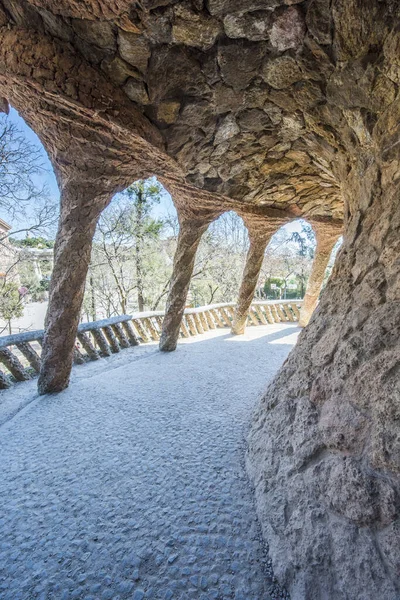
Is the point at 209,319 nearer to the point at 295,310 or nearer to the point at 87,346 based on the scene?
the point at 295,310

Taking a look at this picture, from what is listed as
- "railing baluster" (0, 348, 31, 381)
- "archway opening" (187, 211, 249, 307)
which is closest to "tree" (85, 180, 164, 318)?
"archway opening" (187, 211, 249, 307)

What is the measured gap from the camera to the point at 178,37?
1479mm

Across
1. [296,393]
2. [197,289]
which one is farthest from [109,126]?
[197,289]

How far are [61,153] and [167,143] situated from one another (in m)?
0.97

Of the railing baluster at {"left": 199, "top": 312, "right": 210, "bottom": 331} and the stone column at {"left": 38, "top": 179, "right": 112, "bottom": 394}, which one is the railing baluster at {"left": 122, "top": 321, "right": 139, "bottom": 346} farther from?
the stone column at {"left": 38, "top": 179, "right": 112, "bottom": 394}

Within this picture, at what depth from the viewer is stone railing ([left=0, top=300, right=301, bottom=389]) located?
3.12m

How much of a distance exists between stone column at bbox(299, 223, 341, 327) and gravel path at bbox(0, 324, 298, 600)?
4.12 m

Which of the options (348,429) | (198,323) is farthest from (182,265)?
(348,429)

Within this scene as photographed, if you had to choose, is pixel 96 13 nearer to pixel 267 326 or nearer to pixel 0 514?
pixel 0 514

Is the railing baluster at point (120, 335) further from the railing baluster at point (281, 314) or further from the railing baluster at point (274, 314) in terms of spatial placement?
the railing baluster at point (281, 314)

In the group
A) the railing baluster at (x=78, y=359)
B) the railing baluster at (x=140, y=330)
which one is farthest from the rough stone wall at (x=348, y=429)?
A: the railing baluster at (x=140, y=330)

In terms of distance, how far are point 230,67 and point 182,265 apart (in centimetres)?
282

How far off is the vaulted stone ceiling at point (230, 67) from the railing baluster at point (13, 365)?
2612 mm

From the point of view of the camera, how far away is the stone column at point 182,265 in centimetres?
412
